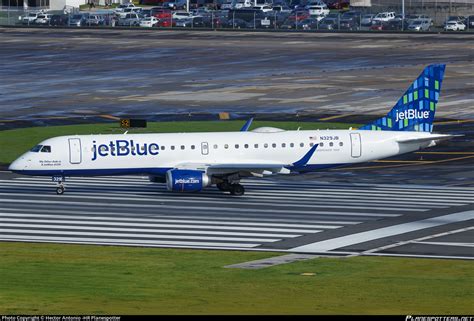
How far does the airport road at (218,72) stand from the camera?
102 metres

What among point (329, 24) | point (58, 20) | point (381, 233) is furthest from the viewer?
point (58, 20)

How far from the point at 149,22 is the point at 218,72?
192 feet

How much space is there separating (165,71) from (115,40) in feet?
112

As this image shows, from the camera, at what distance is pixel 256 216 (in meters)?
59.7

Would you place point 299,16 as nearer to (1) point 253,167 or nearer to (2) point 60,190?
(2) point 60,190

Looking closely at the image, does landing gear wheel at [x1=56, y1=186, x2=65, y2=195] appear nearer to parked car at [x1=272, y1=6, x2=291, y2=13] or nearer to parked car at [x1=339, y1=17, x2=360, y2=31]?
parked car at [x1=339, y1=17, x2=360, y2=31]

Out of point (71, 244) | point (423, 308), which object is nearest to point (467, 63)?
point (71, 244)

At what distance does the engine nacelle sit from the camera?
63188 mm

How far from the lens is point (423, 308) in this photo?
3912 centimetres

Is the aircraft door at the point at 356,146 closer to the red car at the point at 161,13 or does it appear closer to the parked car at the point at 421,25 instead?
the parked car at the point at 421,25

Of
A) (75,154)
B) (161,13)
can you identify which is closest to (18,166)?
(75,154)

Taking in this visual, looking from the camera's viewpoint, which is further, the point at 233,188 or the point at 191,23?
the point at 191,23

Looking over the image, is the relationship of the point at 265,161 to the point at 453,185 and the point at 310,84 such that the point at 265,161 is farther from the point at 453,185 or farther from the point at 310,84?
the point at 310,84

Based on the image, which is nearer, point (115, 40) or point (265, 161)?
point (265, 161)
